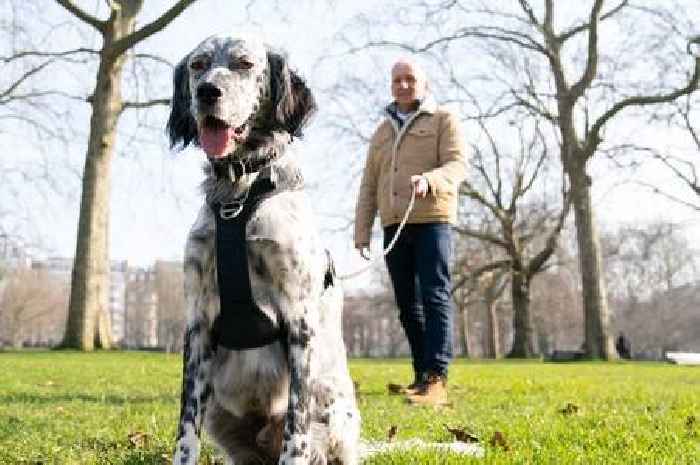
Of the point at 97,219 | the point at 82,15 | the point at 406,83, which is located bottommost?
the point at 406,83

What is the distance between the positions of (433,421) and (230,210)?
118 inches

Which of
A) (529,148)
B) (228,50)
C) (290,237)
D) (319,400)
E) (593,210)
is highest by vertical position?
(529,148)

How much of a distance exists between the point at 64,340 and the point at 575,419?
1565 centimetres

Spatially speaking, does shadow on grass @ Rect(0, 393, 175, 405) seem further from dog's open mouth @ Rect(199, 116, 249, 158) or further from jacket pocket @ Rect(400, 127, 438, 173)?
dog's open mouth @ Rect(199, 116, 249, 158)

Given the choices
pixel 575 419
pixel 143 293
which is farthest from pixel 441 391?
pixel 143 293

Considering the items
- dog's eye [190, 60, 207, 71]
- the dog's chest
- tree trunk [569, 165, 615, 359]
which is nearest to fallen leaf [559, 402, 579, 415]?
the dog's chest

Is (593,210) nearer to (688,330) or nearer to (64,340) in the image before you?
(64,340)

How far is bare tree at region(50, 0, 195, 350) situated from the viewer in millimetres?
19031

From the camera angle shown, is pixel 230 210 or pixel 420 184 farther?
pixel 420 184

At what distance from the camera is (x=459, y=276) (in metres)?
37.0

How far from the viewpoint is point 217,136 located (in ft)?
11.1

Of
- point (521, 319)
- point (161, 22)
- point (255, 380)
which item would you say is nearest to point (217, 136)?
point (255, 380)

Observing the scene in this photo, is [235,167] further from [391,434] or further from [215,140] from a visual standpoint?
[391,434]

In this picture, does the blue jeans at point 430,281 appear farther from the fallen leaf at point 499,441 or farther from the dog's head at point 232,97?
the dog's head at point 232,97
